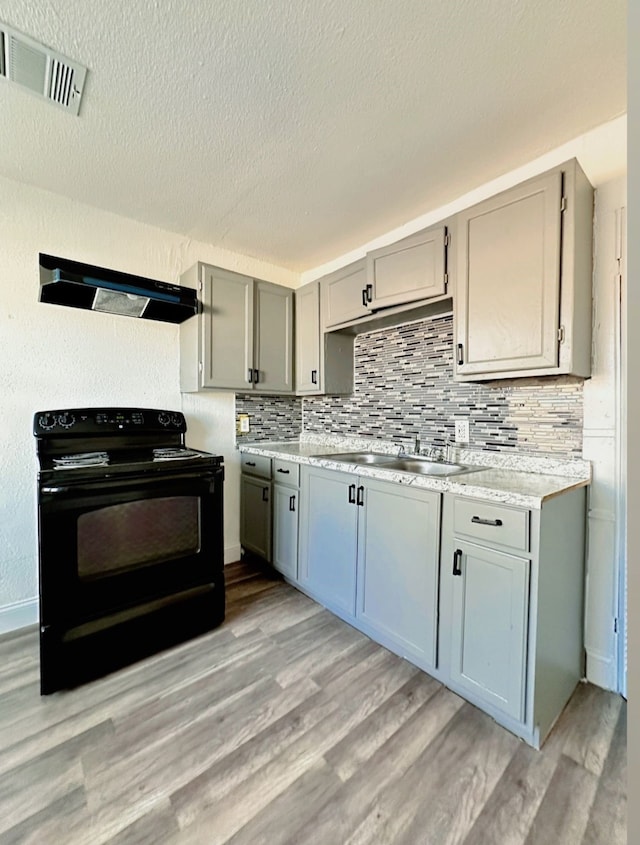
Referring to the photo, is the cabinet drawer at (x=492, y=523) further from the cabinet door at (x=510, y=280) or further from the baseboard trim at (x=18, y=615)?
the baseboard trim at (x=18, y=615)

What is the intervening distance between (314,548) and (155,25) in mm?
2286

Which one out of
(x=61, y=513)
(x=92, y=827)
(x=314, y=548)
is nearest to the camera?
(x=92, y=827)

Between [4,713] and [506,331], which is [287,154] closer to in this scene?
[506,331]

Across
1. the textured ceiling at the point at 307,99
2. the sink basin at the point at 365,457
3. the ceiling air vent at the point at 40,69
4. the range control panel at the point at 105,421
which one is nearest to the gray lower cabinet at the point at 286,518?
the sink basin at the point at 365,457

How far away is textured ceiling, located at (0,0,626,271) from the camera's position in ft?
3.68

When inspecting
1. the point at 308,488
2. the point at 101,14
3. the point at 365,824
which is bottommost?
the point at 365,824

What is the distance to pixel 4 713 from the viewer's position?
142cm

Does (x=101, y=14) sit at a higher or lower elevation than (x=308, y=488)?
higher

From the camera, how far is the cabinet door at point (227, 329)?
2.39m

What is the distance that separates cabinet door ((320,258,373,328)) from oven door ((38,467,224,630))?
1266 mm

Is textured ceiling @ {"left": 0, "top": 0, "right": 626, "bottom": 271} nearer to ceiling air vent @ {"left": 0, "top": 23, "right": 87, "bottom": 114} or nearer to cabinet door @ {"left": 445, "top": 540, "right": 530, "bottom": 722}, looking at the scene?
ceiling air vent @ {"left": 0, "top": 23, "right": 87, "bottom": 114}

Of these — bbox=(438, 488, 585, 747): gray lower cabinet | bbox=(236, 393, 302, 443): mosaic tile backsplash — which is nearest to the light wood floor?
bbox=(438, 488, 585, 747): gray lower cabinet

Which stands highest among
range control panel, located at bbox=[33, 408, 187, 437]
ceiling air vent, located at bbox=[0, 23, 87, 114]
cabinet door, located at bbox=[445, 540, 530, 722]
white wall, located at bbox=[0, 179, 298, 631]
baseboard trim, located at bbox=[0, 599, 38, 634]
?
ceiling air vent, located at bbox=[0, 23, 87, 114]

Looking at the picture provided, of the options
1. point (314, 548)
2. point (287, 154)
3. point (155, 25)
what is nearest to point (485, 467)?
point (314, 548)
